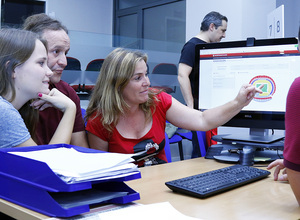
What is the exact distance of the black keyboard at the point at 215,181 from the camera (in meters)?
0.99

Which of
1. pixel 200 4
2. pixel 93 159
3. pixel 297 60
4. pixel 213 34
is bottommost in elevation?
pixel 93 159

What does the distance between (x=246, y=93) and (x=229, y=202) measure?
61 cm

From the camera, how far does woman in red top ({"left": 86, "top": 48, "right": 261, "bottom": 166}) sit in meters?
1.55

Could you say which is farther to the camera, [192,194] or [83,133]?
[83,133]

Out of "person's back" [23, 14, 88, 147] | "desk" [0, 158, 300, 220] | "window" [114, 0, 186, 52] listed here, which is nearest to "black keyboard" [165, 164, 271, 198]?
"desk" [0, 158, 300, 220]

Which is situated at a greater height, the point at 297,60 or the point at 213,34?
the point at 213,34

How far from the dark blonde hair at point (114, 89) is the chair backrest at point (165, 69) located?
10.4ft

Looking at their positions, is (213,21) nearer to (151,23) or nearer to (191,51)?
(191,51)

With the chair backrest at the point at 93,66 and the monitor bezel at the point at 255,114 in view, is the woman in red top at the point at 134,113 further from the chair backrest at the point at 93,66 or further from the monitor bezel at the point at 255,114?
the chair backrest at the point at 93,66

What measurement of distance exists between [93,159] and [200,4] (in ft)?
14.0

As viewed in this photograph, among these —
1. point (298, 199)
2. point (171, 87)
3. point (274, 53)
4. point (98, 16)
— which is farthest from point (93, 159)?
point (98, 16)

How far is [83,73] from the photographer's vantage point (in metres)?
4.39

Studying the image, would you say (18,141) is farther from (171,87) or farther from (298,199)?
(171,87)

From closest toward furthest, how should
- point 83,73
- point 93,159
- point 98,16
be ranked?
1. point 93,159
2. point 83,73
3. point 98,16
